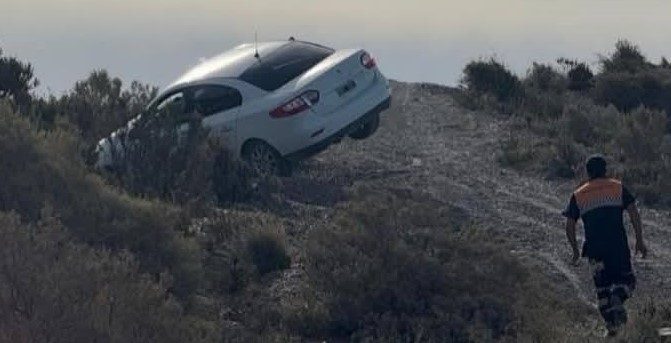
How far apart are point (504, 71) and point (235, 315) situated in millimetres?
21114

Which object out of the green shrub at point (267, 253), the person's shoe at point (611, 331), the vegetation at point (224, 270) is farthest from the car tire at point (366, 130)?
the person's shoe at point (611, 331)

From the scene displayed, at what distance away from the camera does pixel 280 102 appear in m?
20.2

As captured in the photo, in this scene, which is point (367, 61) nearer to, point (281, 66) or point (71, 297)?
point (281, 66)

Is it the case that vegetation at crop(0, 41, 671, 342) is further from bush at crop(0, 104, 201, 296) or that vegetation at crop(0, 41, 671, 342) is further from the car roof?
the car roof

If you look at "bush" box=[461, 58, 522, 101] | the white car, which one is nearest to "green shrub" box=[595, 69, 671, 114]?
"bush" box=[461, 58, 522, 101]

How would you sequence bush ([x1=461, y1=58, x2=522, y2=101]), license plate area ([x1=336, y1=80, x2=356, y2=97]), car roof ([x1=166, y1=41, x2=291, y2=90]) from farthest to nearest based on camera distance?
bush ([x1=461, y1=58, x2=522, y2=101]) < car roof ([x1=166, y1=41, x2=291, y2=90]) < license plate area ([x1=336, y1=80, x2=356, y2=97])

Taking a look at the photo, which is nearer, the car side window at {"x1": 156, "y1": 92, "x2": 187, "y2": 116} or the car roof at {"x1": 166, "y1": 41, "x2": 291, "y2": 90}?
the car side window at {"x1": 156, "y1": 92, "x2": 187, "y2": 116}

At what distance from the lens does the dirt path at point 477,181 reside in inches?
629

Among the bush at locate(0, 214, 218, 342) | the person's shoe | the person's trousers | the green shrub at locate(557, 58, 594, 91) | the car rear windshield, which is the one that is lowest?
the green shrub at locate(557, 58, 594, 91)

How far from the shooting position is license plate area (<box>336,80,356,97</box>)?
20422mm

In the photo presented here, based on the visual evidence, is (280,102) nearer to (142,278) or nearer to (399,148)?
(399,148)

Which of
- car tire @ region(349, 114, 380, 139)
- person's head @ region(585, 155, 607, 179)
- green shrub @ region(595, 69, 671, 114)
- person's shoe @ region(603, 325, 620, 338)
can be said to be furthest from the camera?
green shrub @ region(595, 69, 671, 114)

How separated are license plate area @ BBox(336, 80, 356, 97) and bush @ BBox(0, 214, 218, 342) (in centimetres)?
965

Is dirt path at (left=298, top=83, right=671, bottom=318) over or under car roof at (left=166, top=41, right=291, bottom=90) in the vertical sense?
under
